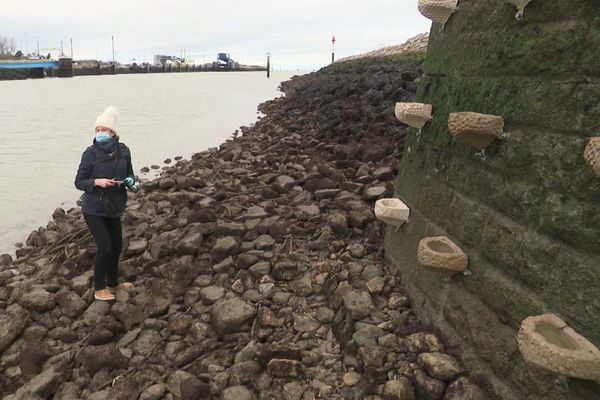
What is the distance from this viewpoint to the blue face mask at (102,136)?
462 centimetres

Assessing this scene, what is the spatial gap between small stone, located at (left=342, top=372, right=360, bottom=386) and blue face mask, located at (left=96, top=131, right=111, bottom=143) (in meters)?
3.37

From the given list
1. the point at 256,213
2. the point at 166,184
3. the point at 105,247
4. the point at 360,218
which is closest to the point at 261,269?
the point at 360,218

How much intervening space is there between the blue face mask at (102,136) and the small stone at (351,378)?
3.37m

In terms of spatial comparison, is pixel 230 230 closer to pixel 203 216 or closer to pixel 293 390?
pixel 203 216

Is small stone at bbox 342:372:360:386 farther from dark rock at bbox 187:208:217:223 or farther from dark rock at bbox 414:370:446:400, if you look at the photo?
dark rock at bbox 187:208:217:223

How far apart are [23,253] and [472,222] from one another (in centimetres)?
759

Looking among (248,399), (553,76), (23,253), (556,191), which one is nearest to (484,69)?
(553,76)

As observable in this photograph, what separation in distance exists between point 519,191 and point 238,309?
2.87 meters

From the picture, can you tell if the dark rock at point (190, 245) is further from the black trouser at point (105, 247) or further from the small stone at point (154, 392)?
the small stone at point (154, 392)

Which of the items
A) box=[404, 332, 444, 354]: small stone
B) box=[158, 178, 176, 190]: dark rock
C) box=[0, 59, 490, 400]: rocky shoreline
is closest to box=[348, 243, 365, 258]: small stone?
box=[0, 59, 490, 400]: rocky shoreline

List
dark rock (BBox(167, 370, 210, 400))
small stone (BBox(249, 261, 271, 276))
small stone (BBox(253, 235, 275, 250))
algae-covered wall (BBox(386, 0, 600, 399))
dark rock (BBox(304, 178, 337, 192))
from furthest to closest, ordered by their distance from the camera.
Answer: dark rock (BBox(304, 178, 337, 192)) < small stone (BBox(253, 235, 275, 250)) < small stone (BBox(249, 261, 271, 276)) < dark rock (BBox(167, 370, 210, 400)) < algae-covered wall (BBox(386, 0, 600, 399))

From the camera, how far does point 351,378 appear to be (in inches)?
138

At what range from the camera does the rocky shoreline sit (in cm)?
358

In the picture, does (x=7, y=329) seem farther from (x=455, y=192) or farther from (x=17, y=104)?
(x=17, y=104)
